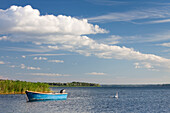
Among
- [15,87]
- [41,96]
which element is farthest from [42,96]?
[15,87]

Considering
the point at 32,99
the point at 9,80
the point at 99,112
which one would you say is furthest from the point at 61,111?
the point at 9,80

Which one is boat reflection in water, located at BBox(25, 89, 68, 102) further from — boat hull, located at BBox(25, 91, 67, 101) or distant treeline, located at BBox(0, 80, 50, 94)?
distant treeline, located at BBox(0, 80, 50, 94)

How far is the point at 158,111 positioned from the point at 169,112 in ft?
9.82

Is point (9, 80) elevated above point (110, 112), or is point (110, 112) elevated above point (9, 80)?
point (9, 80)

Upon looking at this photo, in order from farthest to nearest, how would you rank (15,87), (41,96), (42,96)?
1. (15,87)
2. (42,96)
3. (41,96)

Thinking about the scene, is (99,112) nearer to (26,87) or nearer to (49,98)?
(49,98)

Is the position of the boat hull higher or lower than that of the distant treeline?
lower

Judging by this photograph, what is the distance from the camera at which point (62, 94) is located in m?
96.4

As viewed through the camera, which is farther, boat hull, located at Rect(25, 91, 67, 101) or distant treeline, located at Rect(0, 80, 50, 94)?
distant treeline, located at Rect(0, 80, 50, 94)

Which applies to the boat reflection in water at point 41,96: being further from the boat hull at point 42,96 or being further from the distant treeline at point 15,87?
the distant treeline at point 15,87

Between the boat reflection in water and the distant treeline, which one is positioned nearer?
the boat reflection in water

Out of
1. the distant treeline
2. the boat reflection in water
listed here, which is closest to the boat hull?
the boat reflection in water

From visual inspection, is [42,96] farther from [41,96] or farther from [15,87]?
[15,87]

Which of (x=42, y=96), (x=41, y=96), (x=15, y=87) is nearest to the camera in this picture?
(x=41, y=96)
